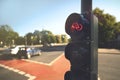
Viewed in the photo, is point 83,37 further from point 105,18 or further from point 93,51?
point 105,18

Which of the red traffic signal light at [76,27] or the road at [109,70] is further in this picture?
the road at [109,70]

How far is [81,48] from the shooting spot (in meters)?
1.71

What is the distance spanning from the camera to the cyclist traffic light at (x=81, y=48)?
1667 millimetres

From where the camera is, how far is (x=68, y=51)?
1907mm

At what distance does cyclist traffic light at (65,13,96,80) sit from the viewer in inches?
65.6

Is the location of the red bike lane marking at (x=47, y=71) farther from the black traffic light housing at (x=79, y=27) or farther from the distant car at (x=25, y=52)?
the black traffic light housing at (x=79, y=27)

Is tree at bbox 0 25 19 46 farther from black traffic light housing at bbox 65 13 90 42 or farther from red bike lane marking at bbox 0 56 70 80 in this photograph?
black traffic light housing at bbox 65 13 90 42

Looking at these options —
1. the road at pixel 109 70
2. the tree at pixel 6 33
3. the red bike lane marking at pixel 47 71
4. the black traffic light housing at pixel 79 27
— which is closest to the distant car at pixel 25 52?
the tree at pixel 6 33

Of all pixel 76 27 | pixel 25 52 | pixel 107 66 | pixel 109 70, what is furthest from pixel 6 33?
pixel 76 27

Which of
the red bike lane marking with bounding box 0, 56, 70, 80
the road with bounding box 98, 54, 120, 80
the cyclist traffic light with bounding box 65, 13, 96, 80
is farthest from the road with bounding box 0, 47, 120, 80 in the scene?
the cyclist traffic light with bounding box 65, 13, 96, 80

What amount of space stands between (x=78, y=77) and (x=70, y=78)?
0.40 feet

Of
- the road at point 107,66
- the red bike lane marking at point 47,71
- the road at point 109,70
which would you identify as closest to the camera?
the road at point 109,70

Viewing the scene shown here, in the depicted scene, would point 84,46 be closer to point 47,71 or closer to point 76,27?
point 76,27

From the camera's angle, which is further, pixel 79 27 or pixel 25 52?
pixel 25 52
